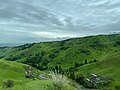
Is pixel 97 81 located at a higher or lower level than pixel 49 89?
lower

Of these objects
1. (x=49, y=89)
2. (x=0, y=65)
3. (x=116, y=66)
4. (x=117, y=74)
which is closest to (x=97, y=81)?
(x=117, y=74)

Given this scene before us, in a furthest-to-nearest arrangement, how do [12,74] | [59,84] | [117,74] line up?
[117,74], [12,74], [59,84]

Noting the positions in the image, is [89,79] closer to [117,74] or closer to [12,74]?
[117,74]

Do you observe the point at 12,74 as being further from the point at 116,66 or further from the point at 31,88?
Answer: the point at 116,66

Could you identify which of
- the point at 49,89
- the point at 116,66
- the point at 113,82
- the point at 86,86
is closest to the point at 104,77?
the point at 113,82

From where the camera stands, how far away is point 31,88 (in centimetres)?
2739

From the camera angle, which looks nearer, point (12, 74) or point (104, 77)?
point (12, 74)

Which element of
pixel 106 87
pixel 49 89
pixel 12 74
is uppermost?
pixel 49 89

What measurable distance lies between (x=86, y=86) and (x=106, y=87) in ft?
39.0

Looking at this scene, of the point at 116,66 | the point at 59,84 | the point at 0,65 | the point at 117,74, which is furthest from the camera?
the point at 116,66

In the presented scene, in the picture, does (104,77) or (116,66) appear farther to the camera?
(116,66)

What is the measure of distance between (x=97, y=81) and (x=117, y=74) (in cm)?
2158

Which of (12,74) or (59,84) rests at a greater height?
(59,84)

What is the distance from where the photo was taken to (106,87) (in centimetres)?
12925
